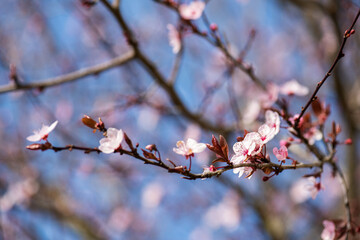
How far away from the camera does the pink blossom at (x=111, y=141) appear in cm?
125

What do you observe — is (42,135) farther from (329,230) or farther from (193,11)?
(329,230)

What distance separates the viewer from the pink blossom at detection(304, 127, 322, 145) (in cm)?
171

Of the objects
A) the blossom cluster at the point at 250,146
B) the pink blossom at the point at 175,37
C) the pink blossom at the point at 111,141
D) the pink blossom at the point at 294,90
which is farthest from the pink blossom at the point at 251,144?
the pink blossom at the point at 175,37

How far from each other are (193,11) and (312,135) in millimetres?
1040

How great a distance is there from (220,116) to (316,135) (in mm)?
2099

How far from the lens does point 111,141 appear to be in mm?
1262

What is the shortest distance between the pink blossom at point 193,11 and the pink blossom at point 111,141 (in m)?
1.10

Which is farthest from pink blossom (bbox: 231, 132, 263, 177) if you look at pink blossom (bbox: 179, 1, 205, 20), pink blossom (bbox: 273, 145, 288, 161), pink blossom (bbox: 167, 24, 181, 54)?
pink blossom (bbox: 167, 24, 181, 54)

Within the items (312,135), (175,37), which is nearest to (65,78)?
(175,37)

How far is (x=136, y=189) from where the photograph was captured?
6.35 m

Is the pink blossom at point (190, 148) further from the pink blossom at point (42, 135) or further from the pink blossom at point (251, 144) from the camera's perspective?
the pink blossom at point (42, 135)

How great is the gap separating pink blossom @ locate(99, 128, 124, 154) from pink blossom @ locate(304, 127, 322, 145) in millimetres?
1015

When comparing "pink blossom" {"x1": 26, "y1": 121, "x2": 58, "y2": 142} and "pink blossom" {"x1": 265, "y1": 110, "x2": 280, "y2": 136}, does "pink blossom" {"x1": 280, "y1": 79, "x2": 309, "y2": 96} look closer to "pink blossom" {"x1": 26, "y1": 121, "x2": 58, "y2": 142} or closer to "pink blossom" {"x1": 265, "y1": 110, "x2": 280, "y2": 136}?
"pink blossom" {"x1": 265, "y1": 110, "x2": 280, "y2": 136}

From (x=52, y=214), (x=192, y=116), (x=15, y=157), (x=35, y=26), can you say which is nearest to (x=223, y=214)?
(x=192, y=116)
